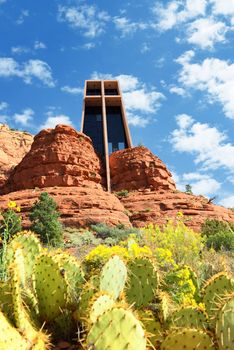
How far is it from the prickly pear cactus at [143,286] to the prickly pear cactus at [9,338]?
1308mm

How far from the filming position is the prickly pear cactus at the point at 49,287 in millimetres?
2914

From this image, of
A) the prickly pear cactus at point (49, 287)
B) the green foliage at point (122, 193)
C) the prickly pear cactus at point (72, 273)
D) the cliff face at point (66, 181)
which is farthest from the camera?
the green foliage at point (122, 193)

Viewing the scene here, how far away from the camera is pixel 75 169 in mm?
28469

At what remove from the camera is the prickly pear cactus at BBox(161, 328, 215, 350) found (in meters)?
2.21

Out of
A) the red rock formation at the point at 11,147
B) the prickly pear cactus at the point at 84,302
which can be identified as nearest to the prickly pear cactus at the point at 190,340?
the prickly pear cactus at the point at 84,302

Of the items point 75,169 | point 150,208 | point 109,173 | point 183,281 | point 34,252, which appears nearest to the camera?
point 34,252

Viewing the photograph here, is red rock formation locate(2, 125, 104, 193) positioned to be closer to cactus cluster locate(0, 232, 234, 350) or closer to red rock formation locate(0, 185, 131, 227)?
red rock formation locate(0, 185, 131, 227)

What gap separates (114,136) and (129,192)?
11815mm

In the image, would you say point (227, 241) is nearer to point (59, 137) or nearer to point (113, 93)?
point (59, 137)

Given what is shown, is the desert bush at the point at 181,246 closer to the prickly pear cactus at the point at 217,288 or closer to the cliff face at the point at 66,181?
the prickly pear cactus at the point at 217,288

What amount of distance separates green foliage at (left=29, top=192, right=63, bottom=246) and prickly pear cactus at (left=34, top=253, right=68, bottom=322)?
14.0 metres

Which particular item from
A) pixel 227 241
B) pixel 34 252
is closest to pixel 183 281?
pixel 34 252

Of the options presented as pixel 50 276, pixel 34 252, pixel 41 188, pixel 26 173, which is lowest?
pixel 50 276

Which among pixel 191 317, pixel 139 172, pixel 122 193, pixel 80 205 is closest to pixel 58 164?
pixel 122 193
